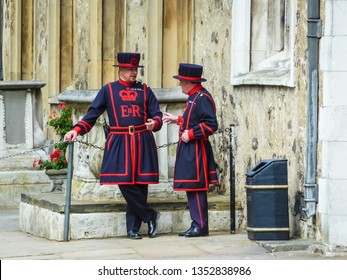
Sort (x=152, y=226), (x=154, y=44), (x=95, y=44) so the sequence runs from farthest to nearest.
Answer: (x=95, y=44), (x=154, y=44), (x=152, y=226)

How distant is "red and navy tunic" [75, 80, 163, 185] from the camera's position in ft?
50.6

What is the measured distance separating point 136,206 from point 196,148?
0.82 meters

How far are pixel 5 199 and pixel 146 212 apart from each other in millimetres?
4878

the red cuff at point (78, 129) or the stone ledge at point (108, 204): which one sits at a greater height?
the red cuff at point (78, 129)

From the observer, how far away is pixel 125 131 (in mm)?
15477

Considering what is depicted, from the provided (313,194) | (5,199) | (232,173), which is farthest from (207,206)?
(5,199)

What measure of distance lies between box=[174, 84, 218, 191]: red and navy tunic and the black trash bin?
771 millimetres

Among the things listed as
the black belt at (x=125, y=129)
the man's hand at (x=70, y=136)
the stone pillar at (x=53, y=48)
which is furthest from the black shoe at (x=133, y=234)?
the stone pillar at (x=53, y=48)

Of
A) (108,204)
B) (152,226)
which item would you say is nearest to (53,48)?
(108,204)

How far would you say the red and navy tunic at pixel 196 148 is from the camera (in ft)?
50.6

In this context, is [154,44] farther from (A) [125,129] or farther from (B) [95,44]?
(A) [125,129]

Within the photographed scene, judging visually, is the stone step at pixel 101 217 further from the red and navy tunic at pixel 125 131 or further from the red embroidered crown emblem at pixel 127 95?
the red embroidered crown emblem at pixel 127 95

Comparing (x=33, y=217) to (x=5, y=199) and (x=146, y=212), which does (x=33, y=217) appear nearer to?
(x=146, y=212)

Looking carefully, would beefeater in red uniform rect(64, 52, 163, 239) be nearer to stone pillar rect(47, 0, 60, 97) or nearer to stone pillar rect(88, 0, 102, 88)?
stone pillar rect(88, 0, 102, 88)
